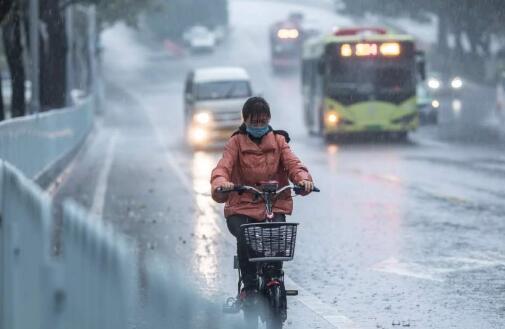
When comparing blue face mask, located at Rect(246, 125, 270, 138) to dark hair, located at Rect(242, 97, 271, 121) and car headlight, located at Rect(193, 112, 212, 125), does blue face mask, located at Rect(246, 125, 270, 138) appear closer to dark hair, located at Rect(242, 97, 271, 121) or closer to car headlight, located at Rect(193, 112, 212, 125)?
dark hair, located at Rect(242, 97, 271, 121)

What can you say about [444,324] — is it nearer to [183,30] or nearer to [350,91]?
[350,91]

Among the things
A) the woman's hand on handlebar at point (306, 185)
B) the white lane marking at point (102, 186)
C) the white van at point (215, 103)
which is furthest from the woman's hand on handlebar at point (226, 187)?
the white van at point (215, 103)

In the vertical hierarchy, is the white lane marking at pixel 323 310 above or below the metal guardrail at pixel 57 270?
below

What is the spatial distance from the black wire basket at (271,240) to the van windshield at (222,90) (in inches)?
1091

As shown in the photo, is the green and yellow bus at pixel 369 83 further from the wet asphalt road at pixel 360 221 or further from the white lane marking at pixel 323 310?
the white lane marking at pixel 323 310

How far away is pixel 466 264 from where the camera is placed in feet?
40.0

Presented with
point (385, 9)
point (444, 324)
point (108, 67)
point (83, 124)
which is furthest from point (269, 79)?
point (444, 324)

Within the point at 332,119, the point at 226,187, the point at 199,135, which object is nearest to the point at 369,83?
the point at 332,119

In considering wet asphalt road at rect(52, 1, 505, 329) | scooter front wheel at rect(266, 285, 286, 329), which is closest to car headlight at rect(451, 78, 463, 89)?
wet asphalt road at rect(52, 1, 505, 329)

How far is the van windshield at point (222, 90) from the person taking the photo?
3538 cm

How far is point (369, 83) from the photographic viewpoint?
34.7 metres

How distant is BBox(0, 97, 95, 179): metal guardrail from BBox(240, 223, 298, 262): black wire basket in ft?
22.6

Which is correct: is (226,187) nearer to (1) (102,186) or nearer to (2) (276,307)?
(2) (276,307)

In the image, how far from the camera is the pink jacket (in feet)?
26.9
